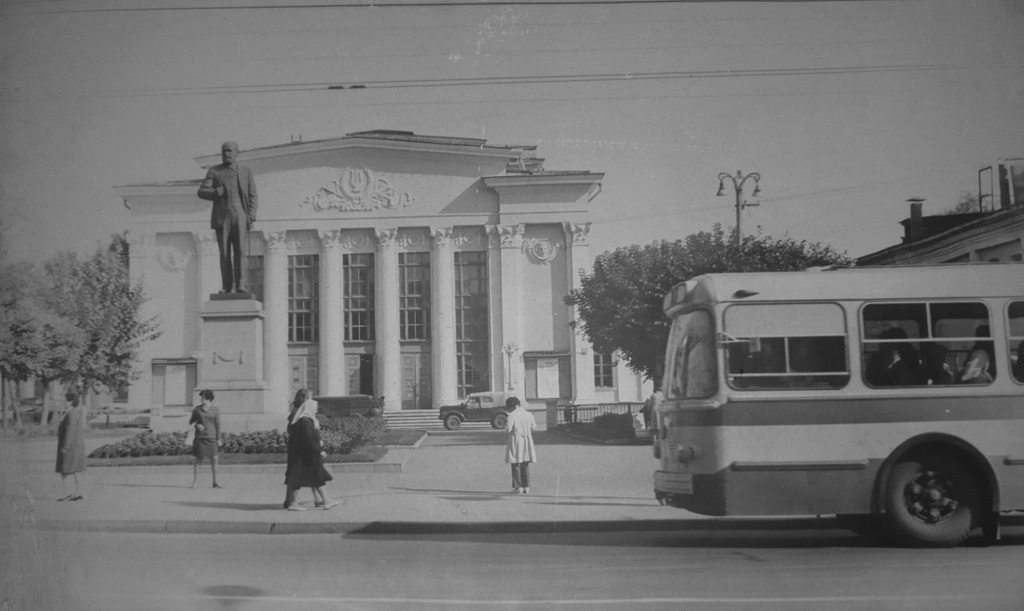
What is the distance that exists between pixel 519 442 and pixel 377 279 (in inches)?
102

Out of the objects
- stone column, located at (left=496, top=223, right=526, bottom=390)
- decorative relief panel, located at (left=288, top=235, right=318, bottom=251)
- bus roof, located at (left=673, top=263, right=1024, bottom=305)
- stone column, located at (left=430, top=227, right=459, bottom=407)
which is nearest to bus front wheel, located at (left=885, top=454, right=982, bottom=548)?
bus roof, located at (left=673, top=263, right=1024, bottom=305)

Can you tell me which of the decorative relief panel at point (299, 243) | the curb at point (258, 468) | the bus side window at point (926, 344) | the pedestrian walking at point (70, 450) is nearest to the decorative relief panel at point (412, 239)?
the decorative relief panel at point (299, 243)

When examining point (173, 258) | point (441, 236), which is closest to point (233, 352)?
point (173, 258)

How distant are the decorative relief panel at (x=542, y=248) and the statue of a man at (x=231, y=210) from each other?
3288 millimetres

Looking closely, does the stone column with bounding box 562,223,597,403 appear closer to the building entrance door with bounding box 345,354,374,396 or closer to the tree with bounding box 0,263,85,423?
the building entrance door with bounding box 345,354,374,396

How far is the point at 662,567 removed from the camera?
7.24 metres

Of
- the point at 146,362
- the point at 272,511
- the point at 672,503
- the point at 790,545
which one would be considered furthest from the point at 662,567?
the point at 146,362

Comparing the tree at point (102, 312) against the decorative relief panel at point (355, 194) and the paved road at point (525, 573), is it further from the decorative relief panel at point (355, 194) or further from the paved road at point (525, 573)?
the decorative relief panel at point (355, 194)

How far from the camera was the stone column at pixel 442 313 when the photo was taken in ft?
31.9

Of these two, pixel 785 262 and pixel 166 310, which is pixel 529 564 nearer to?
pixel 785 262

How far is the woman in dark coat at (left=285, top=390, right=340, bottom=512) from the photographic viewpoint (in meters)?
9.11

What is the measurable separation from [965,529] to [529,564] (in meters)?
4.07

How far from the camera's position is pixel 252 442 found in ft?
30.8

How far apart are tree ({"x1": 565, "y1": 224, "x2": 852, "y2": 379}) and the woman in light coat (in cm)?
121
